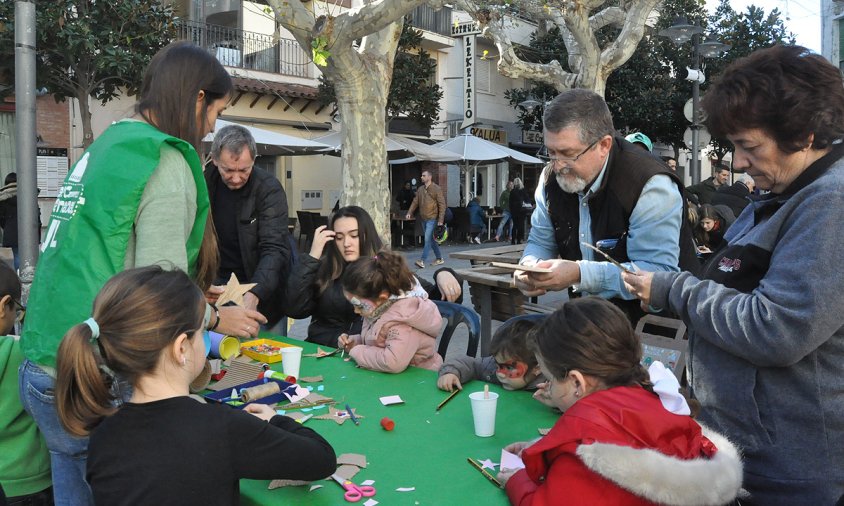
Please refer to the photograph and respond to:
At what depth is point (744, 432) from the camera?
1726 millimetres

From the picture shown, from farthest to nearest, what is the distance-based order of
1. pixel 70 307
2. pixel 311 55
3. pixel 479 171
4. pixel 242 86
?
pixel 479 171 → pixel 242 86 → pixel 311 55 → pixel 70 307

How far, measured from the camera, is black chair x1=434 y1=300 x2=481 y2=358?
3.75 meters

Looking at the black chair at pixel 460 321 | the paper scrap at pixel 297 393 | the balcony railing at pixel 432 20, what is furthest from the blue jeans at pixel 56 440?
the balcony railing at pixel 432 20

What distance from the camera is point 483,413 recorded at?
223cm

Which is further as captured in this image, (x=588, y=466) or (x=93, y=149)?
(x=93, y=149)

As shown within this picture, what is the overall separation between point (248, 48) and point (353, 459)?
61.2 ft

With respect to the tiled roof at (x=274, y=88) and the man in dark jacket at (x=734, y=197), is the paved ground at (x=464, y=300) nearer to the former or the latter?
the man in dark jacket at (x=734, y=197)

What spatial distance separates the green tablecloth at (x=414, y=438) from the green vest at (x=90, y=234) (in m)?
0.69

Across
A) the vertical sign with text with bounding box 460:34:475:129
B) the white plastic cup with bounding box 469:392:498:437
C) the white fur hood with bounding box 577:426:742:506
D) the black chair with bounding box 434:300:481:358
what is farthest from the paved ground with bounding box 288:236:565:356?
the vertical sign with text with bounding box 460:34:475:129

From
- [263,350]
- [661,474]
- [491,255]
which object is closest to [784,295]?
[661,474]

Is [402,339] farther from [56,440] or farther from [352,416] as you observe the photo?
[56,440]

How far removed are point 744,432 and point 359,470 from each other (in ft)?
3.46

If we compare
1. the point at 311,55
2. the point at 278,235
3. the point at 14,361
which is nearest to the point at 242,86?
the point at 311,55

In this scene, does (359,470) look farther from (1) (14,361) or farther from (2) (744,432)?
(1) (14,361)
